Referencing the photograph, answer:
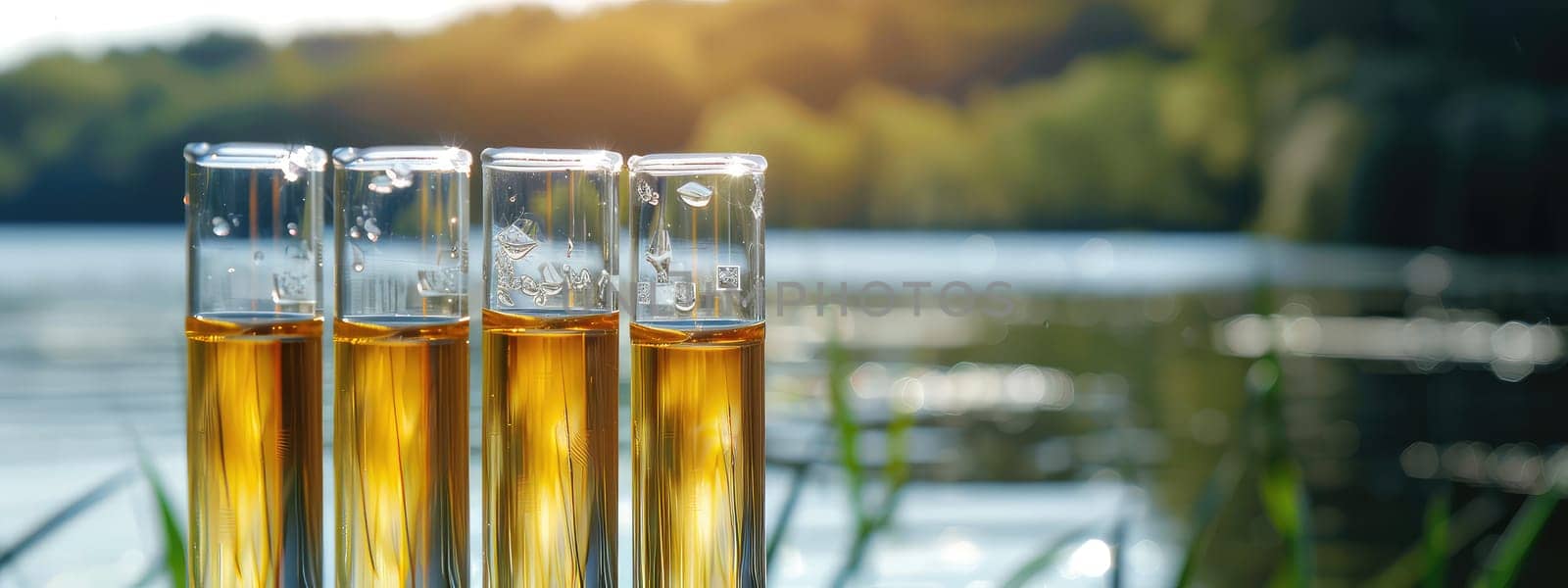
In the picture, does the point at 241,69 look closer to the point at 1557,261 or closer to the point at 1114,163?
the point at 1114,163

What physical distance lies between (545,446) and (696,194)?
5.5 inches

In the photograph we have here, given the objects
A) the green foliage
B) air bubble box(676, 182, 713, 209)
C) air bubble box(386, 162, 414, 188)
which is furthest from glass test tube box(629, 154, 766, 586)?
the green foliage

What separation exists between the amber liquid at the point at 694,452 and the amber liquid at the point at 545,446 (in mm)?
22

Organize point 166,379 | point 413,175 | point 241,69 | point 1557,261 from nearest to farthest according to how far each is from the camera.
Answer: point 413,175 < point 166,379 < point 241,69 < point 1557,261

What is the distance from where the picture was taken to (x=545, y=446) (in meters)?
0.60

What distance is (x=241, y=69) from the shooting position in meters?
9.63

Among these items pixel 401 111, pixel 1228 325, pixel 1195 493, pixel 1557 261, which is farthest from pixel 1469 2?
pixel 401 111

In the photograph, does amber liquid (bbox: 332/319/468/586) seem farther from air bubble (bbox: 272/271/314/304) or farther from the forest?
the forest

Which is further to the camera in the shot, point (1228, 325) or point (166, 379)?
point (1228, 325)

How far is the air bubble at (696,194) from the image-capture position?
595mm

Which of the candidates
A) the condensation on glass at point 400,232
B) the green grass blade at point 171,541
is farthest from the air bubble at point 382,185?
the green grass blade at point 171,541

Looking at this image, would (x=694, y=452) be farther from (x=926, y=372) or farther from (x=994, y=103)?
(x=994, y=103)

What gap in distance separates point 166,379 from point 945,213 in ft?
24.9

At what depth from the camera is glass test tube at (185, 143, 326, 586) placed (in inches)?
23.0
